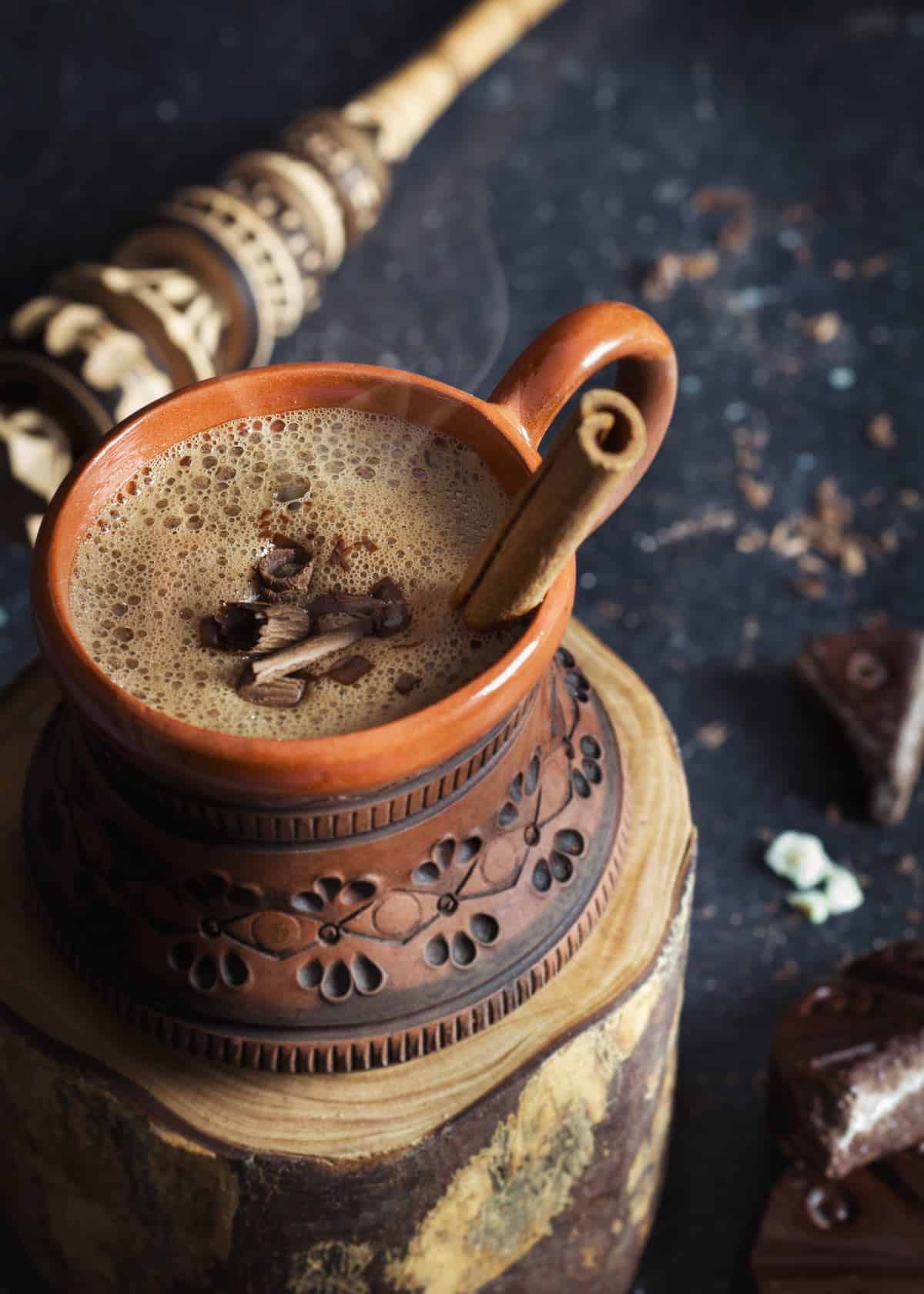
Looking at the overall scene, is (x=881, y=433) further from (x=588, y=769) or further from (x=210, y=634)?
(x=210, y=634)

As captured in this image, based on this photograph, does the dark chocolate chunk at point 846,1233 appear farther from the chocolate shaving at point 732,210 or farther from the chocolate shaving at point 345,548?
the chocolate shaving at point 732,210

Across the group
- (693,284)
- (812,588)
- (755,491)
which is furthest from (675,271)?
(812,588)

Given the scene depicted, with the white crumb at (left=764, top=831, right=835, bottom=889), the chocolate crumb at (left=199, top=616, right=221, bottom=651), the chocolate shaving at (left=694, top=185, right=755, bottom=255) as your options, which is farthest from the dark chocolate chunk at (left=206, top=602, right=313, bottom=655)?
the chocolate shaving at (left=694, top=185, right=755, bottom=255)

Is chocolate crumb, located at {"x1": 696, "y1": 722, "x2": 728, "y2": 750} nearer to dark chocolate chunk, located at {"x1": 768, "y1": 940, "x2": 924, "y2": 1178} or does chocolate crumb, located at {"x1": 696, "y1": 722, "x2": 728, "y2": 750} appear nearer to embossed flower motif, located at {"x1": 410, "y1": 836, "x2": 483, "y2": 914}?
dark chocolate chunk, located at {"x1": 768, "y1": 940, "x2": 924, "y2": 1178}

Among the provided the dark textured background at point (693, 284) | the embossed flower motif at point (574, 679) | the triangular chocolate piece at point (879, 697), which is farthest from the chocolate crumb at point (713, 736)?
the embossed flower motif at point (574, 679)

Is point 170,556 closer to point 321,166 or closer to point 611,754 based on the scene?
point 611,754

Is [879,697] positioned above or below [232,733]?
below
